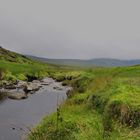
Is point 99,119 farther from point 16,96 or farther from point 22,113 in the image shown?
point 16,96

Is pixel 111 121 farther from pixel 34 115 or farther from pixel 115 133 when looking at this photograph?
pixel 34 115

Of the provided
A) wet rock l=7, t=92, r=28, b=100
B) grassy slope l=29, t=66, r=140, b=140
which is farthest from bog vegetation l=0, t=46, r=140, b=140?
wet rock l=7, t=92, r=28, b=100

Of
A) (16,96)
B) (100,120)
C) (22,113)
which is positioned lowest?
(22,113)

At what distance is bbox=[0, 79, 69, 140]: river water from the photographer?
32125 millimetres

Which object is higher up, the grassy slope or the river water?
the grassy slope

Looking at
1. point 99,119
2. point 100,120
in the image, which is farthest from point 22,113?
point 100,120

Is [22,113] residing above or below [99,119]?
below

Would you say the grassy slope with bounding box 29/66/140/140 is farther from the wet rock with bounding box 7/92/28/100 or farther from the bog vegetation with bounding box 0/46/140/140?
the wet rock with bounding box 7/92/28/100

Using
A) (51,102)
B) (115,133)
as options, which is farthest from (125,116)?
(51,102)

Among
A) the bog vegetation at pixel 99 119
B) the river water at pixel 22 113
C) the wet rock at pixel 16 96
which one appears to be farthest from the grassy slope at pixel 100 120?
the wet rock at pixel 16 96

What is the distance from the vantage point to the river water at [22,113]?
32.1m

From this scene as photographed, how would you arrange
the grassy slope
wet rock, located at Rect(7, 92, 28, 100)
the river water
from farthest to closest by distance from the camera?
wet rock, located at Rect(7, 92, 28, 100) < the river water < the grassy slope

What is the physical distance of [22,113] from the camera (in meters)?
42.9

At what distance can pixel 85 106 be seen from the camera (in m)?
28.1
